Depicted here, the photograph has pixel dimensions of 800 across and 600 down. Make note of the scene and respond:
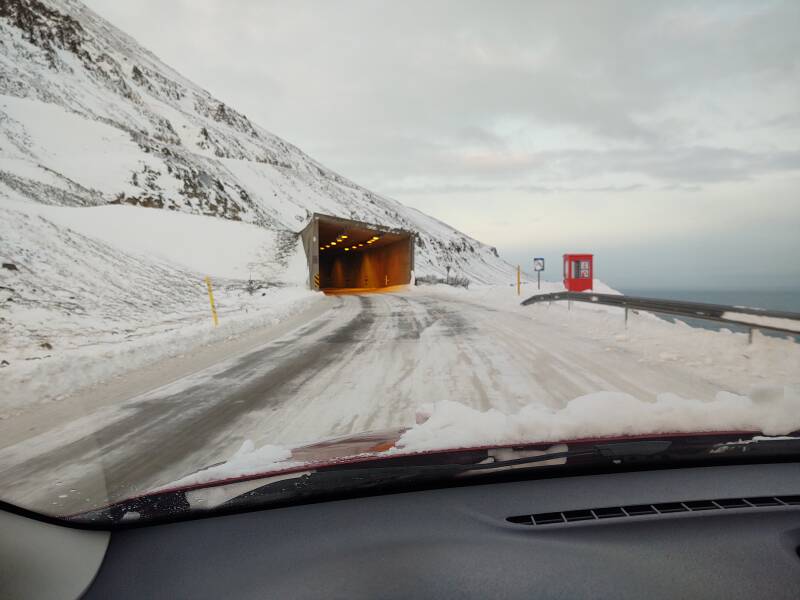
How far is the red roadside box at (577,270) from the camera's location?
754 inches

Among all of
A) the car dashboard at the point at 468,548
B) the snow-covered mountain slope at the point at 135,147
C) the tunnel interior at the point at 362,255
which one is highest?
the snow-covered mountain slope at the point at 135,147

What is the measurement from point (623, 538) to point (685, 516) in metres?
0.31

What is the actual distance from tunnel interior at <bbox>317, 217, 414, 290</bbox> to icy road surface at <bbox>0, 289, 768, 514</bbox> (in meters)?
24.3

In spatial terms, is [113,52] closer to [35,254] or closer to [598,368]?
[35,254]

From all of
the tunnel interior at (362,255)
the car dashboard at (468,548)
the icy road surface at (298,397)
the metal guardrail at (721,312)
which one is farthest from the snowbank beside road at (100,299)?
the metal guardrail at (721,312)

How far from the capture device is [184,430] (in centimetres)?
A: 376

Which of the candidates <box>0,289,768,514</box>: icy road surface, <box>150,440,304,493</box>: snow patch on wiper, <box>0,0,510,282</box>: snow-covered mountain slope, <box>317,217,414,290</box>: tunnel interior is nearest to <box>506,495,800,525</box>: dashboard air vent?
<box>150,440,304,493</box>: snow patch on wiper

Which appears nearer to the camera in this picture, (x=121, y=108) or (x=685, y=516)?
(x=685, y=516)

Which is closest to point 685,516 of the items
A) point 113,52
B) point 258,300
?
point 258,300

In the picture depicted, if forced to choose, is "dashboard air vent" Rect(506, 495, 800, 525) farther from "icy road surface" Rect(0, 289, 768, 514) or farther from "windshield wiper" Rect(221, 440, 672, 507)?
"icy road surface" Rect(0, 289, 768, 514)

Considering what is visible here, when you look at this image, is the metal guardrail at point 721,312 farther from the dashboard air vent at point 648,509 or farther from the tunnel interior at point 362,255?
the tunnel interior at point 362,255

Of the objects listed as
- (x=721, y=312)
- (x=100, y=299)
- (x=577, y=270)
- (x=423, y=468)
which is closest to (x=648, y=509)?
(x=423, y=468)

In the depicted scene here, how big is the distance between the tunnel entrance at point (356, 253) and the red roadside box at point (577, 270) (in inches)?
620

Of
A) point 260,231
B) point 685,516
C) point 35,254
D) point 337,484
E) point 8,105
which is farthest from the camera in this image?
point 8,105
